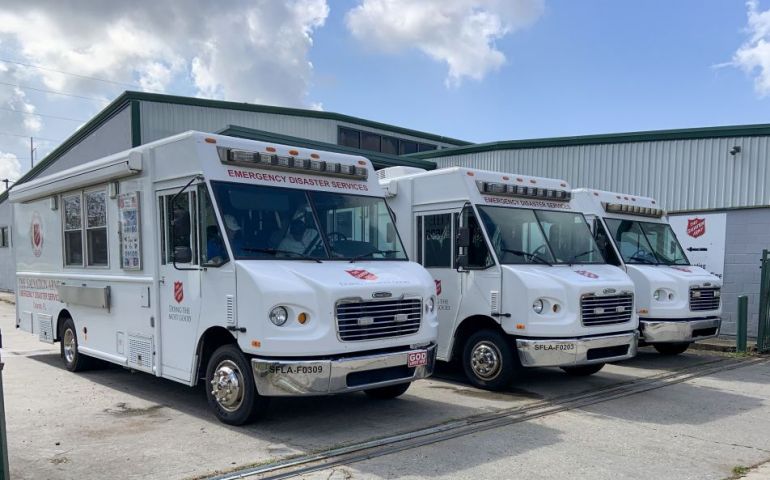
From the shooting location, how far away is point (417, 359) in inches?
248

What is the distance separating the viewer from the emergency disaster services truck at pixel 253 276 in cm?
561

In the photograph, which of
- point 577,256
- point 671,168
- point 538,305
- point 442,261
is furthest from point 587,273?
point 671,168

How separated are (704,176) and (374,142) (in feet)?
44.5

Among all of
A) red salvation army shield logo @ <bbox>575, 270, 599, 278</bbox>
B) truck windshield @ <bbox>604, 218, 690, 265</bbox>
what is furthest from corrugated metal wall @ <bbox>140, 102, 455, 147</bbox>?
red salvation army shield logo @ <bbox>575, 270, 599, 278</bbox>

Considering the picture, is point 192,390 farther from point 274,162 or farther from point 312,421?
point 274,162

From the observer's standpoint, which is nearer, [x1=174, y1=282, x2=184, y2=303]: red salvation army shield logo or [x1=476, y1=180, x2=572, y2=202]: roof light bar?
[x1=174, y1=282, x2=184, y2=303]: red salvation army shield logo

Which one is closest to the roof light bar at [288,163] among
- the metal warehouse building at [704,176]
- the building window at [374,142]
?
the metal warehouse building at [704,176]

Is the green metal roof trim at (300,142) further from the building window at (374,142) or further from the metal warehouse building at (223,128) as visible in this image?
the building window at (374,142)

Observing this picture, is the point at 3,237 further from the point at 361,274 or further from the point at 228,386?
the point at 361,274

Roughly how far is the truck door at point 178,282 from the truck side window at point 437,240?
3.62 meters

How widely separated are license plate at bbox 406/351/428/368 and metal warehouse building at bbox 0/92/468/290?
27.1 feet

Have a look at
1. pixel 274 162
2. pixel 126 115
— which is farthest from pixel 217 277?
pixel 126 115

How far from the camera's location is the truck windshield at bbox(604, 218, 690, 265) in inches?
423

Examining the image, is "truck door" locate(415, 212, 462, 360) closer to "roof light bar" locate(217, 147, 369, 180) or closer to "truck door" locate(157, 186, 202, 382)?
"roof light bar" locate(217, 147, 369, 180)
